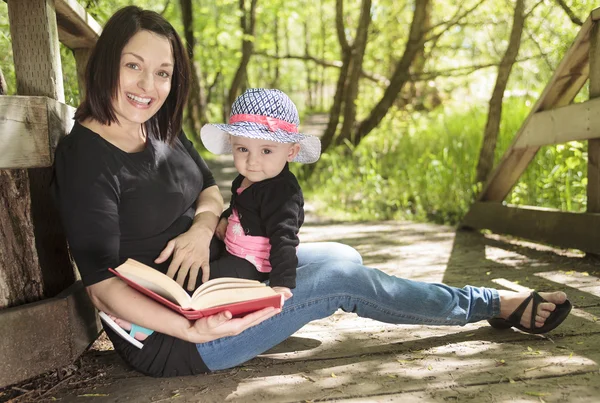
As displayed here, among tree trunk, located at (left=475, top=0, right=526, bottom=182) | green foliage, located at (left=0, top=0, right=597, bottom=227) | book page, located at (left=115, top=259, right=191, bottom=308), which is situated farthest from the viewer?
tree trunk, located at (left=475, top=0, right=526, bottom=182)

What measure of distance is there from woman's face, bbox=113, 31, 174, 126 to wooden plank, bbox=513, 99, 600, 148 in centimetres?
256

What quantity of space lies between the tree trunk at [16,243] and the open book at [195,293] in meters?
0.54

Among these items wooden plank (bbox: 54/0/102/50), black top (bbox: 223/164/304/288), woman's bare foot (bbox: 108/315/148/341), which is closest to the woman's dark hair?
wooden plank (bbox: 54/0/102/50)

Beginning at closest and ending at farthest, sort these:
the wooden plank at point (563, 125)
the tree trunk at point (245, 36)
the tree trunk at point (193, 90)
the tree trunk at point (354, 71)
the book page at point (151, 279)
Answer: the book page at point (151, 279)
the wooden plank at point (563, 125)
the tree trunk at point (354, 71)
the tree trunk at point (193, 90)
the tree trunk at point (245, 36)

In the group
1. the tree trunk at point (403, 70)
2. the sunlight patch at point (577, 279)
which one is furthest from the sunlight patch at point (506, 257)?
the tree trunk at point (403, 70)

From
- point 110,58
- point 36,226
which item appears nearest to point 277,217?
point 110,58

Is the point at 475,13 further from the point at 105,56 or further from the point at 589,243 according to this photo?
the point at 105,56

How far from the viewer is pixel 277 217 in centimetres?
206

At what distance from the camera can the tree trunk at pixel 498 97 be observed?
5.33 m

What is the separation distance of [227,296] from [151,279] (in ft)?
0.76

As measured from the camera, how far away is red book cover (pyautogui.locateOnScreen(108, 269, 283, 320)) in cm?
171

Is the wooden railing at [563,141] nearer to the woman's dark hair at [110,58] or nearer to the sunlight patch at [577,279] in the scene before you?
the sunlight patch at [577,279]

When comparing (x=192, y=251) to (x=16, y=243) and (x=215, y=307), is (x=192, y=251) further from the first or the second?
(x=16, y=243)

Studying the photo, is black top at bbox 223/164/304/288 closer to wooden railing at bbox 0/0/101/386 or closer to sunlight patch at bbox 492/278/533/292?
wooden railing at bbox 0/0/101/386
